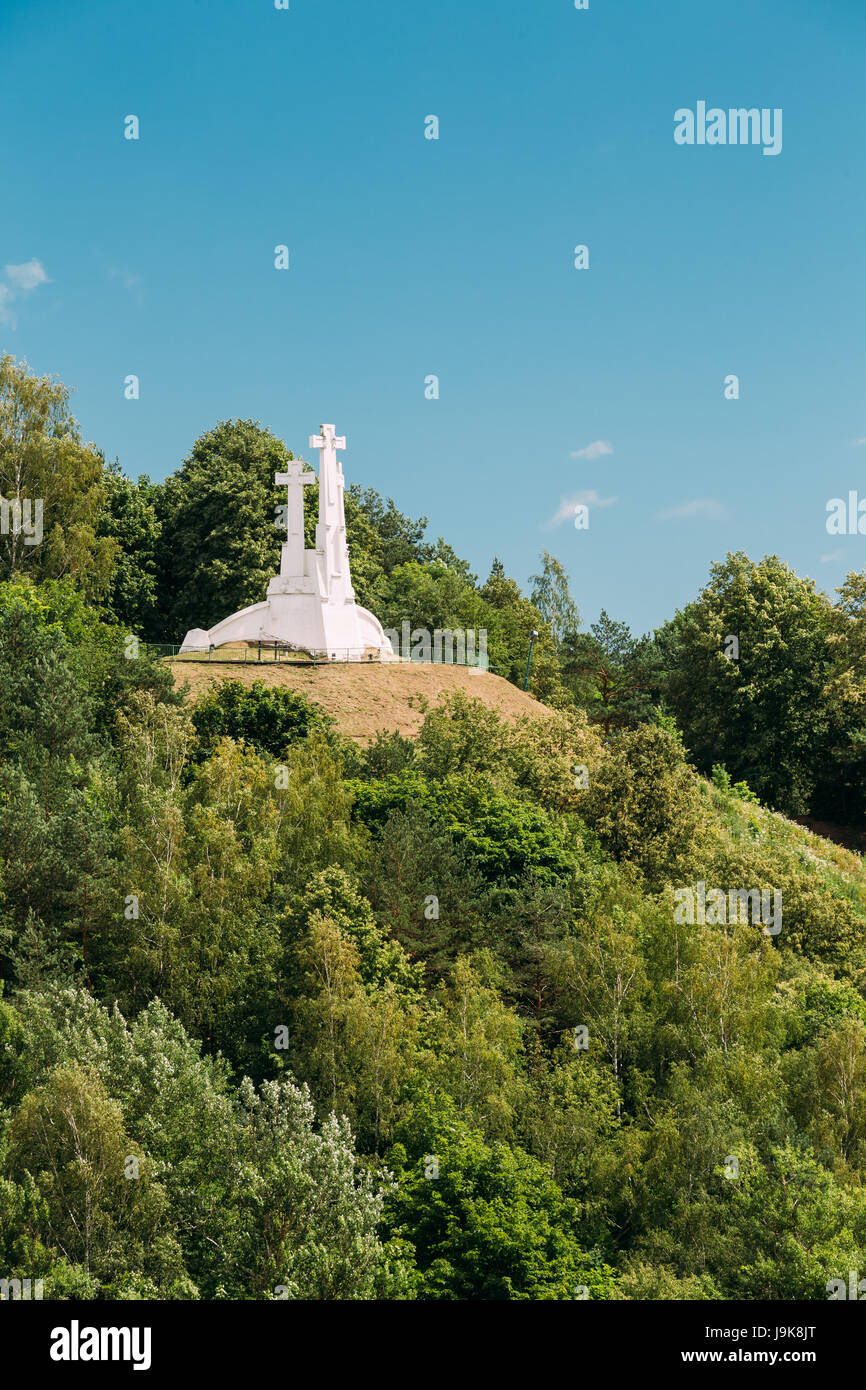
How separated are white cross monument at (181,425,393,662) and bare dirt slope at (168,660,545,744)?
232 centimetres

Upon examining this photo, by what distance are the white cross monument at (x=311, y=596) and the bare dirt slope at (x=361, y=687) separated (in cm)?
232

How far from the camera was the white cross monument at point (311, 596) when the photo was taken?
64312 mm

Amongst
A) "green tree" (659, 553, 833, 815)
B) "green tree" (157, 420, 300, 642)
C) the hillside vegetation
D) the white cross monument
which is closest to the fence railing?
the white cross monument

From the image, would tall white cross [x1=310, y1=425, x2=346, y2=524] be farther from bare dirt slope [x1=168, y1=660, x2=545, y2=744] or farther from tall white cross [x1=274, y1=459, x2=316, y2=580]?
bare dirt slope [x1=168, y1=660, x2=545, y2=744]

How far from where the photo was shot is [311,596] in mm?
64562

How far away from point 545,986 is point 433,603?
51083 millimetres

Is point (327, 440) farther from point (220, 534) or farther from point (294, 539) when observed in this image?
point (220, 534)

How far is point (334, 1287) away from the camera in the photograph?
79.9 feet

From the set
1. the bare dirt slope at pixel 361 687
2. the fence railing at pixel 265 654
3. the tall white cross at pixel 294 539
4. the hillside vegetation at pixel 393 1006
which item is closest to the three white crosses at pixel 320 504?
the tall white cross at pixel 294 539

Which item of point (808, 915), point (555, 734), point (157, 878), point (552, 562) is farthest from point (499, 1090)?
point (552, 562)

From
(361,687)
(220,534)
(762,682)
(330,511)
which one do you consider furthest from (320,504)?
(762,682)

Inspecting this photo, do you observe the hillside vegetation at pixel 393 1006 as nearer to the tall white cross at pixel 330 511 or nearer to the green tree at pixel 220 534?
the tall white cross at pixel 330 511

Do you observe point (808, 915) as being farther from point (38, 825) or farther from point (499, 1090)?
point (38, 825)

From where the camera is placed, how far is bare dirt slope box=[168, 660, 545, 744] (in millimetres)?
56969
